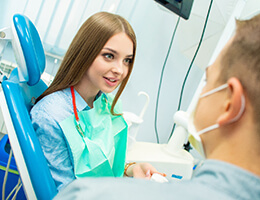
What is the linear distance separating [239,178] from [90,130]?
68cm

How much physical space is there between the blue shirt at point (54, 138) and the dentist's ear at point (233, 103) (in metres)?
0.59

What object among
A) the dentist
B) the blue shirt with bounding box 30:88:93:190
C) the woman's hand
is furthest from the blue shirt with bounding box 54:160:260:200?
the woman's hand

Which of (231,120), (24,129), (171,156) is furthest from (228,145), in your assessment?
(171,156)

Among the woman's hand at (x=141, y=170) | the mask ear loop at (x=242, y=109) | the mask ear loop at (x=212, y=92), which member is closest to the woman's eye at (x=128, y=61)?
the woman's hand at (x=141, y=170)

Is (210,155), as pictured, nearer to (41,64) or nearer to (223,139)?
(223,139)

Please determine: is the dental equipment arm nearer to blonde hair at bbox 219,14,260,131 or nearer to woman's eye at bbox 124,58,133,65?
woman's eye at bbox 124,58,133,65

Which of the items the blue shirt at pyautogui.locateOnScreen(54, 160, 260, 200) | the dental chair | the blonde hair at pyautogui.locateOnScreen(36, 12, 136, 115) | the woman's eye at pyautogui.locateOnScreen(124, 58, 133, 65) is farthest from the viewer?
the woman's eye at pyautogui.locateOnScreen(124, 58, 133, 65)

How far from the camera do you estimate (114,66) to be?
966mm

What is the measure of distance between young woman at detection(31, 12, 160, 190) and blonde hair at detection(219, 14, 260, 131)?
0.58 metres

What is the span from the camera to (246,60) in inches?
15.9

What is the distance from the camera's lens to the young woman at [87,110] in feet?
2.65

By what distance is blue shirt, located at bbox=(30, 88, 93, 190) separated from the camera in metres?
0.79

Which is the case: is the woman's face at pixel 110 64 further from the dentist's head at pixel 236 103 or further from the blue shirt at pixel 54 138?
the dentist's head at pixel 236 103

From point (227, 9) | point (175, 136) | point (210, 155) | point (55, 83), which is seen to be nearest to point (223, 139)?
point (210, 155)
